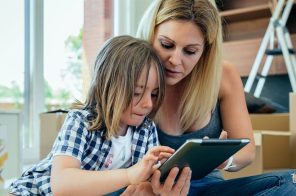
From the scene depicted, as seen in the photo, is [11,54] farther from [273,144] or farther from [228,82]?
[273,144]

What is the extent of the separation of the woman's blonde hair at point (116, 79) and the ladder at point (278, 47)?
131 centimetres

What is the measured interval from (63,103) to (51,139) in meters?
0.54

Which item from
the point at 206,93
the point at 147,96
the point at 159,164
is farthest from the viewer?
the point at 206,93

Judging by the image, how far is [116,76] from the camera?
873mm

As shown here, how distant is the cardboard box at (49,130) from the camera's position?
1.44 meters

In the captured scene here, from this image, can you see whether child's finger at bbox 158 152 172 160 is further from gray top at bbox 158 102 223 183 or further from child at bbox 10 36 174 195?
gray top at bbox 158 102 223 183

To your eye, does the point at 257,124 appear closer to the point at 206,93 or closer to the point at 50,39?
the point at 206,93

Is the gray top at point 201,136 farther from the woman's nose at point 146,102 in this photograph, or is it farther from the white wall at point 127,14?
the white wall at point 127,14

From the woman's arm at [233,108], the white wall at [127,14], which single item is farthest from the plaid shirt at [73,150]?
the white wall at [127,14]

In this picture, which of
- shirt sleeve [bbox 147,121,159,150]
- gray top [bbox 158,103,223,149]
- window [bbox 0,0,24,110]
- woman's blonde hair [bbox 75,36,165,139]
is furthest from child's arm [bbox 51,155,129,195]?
window [bbox 0,0,24,110]

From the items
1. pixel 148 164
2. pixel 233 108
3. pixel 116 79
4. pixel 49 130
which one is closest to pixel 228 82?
pixel 233 108

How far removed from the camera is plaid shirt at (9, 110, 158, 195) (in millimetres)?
819

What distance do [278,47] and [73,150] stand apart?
1620 mm

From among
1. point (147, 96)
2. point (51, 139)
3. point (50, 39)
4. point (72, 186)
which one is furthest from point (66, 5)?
point (72, 186)
